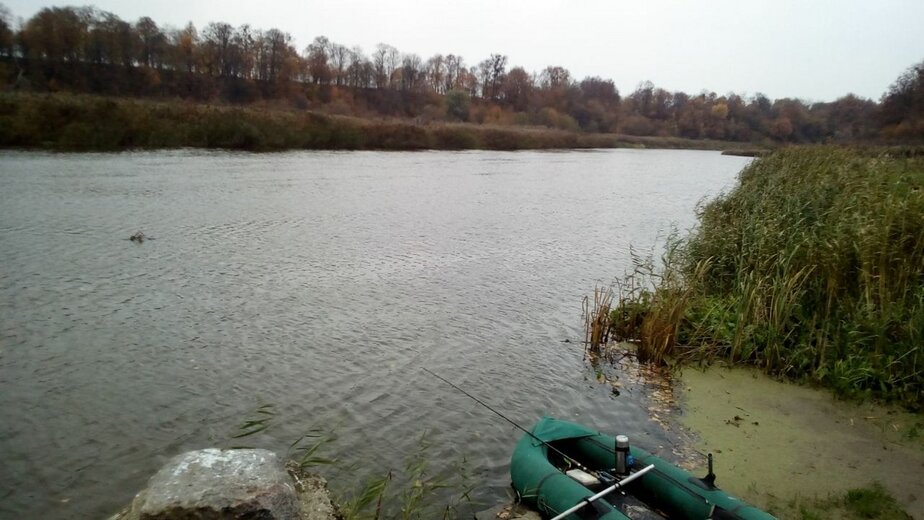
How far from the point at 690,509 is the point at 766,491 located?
140 centimetres

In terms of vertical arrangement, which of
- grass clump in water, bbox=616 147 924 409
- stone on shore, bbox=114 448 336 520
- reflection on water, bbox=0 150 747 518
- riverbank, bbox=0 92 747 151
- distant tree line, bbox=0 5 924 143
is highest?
distant tree line, bbox=0 5 924 143

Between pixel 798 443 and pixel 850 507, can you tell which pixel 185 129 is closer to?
pixel 798 443

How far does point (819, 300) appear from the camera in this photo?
8.36 meters

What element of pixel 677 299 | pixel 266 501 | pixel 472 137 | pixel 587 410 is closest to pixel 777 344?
pixel 677 299

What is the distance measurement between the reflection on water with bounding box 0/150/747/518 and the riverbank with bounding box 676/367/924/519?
89 cm

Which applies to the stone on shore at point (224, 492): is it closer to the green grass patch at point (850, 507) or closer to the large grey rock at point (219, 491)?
the large grey rock at point (219, 491)

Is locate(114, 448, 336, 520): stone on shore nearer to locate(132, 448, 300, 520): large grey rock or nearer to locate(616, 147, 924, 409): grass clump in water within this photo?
locate(132, 448, 300, 520): large grey rock

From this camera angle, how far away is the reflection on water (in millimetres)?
6348

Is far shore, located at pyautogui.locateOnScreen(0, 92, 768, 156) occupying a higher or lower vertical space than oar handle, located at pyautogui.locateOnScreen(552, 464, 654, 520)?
higher

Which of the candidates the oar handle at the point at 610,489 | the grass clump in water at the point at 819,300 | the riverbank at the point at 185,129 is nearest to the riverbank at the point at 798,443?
the grass clump in water at the point at 819,300

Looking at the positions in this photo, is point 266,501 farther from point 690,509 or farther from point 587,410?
point 587,410

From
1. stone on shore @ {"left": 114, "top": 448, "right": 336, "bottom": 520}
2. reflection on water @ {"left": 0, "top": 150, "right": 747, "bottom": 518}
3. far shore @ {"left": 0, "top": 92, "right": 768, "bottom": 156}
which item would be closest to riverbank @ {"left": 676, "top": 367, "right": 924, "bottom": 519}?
reflection on water @ {"left": 0, "top": 150, "right": 747, "bottom": 518}

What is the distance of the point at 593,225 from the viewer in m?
20.5

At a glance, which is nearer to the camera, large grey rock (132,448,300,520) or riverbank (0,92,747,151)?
large grey rock (132,448,300,520)
